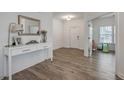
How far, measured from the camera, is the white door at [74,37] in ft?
27.9

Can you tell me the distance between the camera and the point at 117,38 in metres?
2.88

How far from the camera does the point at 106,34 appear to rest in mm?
7734

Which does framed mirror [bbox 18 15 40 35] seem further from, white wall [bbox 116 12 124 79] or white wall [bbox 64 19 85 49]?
white wall [bbox 64 19 85 49]

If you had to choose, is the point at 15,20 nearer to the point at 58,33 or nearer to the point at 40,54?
the point at 40,54

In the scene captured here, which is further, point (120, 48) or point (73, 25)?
point (73, 25)

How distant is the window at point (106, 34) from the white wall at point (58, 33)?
3080 mm

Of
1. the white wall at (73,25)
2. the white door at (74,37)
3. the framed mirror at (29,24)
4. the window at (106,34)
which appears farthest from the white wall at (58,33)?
the framed mirror at (29,24)

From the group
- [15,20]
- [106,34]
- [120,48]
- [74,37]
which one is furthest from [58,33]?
[120,48]

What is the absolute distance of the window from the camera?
24.8ft

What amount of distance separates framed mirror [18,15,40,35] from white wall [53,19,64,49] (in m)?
3.96

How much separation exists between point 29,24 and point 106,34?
5.81 meters

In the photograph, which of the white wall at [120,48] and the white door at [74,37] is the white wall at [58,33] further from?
the white wall at [120,48]
